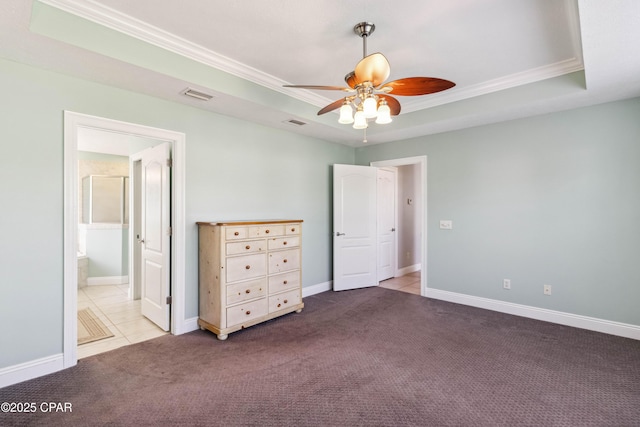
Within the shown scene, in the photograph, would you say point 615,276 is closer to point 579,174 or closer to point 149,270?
point 579,174

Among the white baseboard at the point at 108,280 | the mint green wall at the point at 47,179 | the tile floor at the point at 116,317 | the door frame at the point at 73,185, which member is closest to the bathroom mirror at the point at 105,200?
the white baseboard at the point at 108,280

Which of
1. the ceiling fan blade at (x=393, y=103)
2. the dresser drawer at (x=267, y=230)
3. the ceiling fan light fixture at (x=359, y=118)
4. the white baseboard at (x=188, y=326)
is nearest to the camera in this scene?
the ceiling fan light fixture at (x=359, y=118)

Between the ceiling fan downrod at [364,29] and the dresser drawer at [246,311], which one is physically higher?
the ceiling fan downrod at [364,29]

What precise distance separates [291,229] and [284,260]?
385 millimetres

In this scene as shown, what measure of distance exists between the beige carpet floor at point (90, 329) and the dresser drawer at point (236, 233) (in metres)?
1.62

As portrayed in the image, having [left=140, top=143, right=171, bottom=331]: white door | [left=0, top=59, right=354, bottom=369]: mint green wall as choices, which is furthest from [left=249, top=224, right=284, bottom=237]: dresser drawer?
[left=140, top=143, right=171, bottom=331]: white door

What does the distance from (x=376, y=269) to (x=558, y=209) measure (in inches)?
104

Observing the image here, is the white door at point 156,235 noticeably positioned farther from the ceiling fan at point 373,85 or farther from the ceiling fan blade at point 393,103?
the ceiling fan blade at point 393,103

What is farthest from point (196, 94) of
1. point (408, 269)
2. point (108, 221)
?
point (408, 269)

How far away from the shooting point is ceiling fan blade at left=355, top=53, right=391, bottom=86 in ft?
6.30

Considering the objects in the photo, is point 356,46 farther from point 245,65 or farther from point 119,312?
point 119,312

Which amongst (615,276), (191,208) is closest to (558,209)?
(615,276)

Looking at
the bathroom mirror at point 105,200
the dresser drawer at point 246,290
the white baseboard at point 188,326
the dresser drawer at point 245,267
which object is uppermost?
the bathroom mirror at point 105,200

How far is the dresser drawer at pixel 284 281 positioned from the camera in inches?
138
